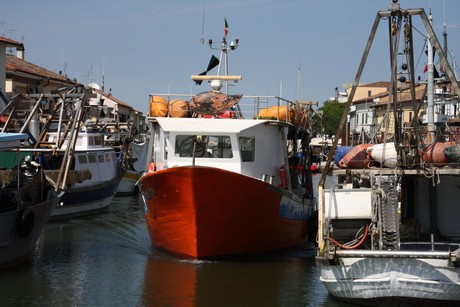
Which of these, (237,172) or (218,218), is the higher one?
(237,172)

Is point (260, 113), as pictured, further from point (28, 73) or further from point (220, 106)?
point (28, 73)

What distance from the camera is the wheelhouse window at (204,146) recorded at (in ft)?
58.2

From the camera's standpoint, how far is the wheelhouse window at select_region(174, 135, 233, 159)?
17.7 meters

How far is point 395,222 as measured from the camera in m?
13.1

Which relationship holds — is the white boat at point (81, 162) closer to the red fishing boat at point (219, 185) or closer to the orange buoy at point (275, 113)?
the red fishing boat at point (219, 185)

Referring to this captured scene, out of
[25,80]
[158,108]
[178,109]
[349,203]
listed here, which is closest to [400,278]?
[349,203]

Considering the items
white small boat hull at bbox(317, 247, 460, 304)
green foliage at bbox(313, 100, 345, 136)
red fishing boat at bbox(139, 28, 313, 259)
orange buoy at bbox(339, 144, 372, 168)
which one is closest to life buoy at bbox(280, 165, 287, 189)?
red fishing boat at bbox(139, 28, 313, 259)

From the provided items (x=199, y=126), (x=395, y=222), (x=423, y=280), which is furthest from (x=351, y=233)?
(x=199, y=126)

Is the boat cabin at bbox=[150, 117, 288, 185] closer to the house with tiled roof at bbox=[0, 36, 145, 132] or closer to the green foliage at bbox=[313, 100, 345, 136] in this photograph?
the house with tiled roof at bbox=[0, 36, 145, 132]

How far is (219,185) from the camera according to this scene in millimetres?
16250

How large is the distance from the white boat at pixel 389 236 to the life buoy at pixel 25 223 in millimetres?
6608

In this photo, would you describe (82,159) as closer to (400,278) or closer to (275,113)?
(275,113)

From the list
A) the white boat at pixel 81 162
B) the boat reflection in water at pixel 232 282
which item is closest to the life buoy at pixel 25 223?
the boat reflection in water at pixel 232 282

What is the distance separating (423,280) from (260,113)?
7.84 m
